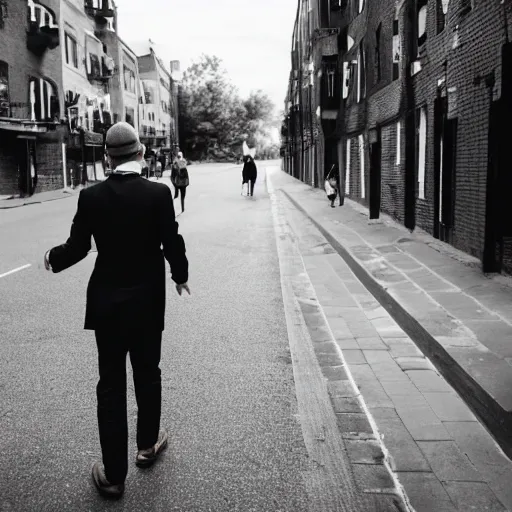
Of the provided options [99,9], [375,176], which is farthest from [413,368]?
[99,9]

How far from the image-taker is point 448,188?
1059 cm

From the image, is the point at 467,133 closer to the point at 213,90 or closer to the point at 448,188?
the point at 448,188

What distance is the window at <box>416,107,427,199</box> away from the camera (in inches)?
488

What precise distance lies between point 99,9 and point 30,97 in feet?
48.3

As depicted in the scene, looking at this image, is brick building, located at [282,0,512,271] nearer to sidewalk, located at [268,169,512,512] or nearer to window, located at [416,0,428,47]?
window, located at [416,0,428,47]

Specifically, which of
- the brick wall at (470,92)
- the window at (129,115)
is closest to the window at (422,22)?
the brick wall at (470,92)

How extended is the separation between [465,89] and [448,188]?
1.73 meters

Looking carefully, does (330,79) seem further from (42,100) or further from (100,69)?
(100,69)

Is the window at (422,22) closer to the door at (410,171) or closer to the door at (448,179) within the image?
the door at (410,171)

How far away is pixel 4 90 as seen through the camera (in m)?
27.8

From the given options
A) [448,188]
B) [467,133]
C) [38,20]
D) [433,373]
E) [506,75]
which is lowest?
[433,373]

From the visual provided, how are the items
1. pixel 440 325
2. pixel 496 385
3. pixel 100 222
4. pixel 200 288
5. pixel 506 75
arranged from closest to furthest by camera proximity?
pixel 100 222 < pixel 496 385 < pixel 440 325 < pixel 506 75 < pixel 200 288

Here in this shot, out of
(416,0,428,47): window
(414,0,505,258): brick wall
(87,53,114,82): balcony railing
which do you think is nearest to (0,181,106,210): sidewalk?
(87,53,114,82): balcony railing

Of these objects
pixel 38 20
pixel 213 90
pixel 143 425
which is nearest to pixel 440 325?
pixel 143 425
